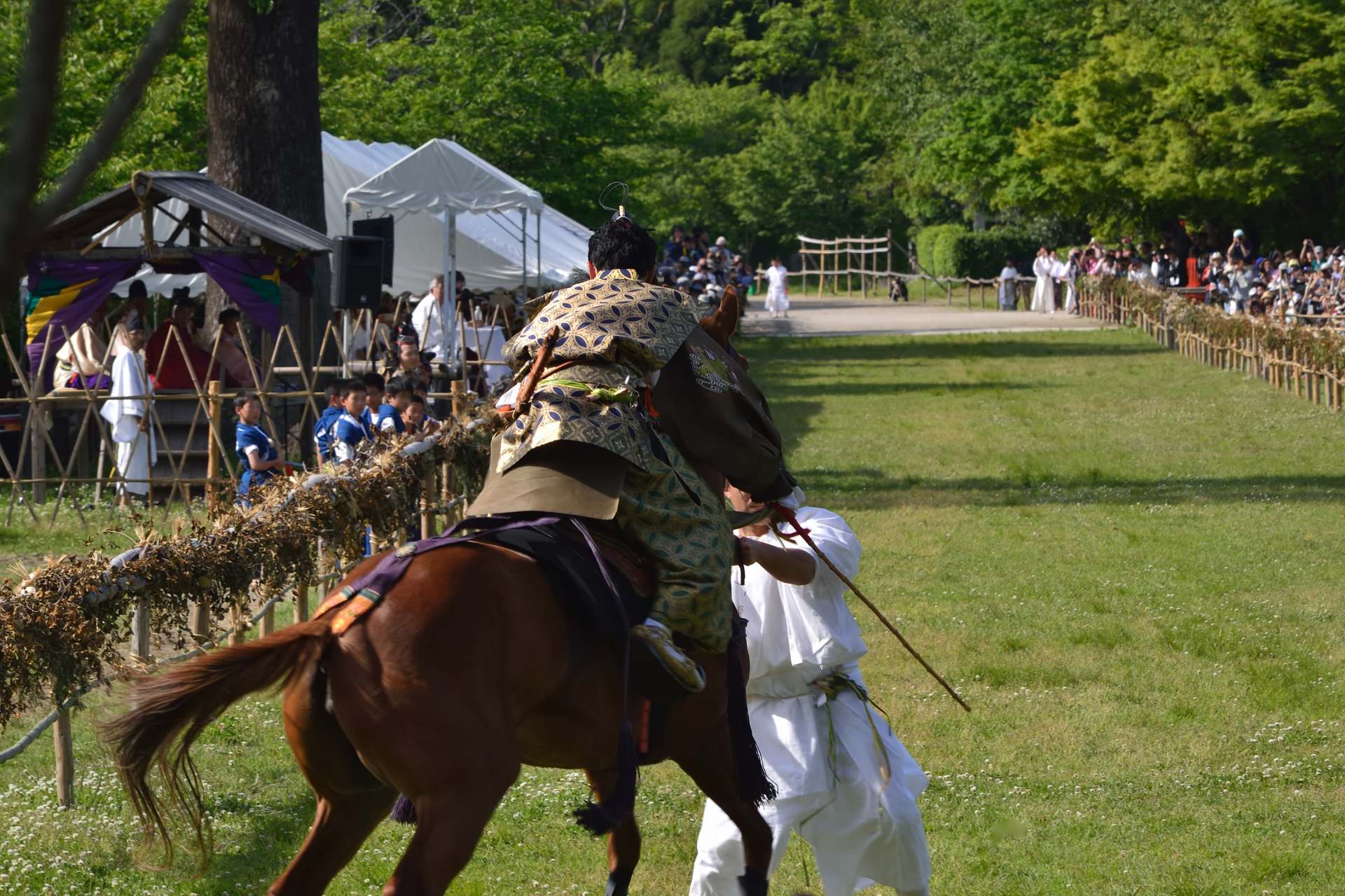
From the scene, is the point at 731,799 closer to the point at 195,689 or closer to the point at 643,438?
the point at 643,438

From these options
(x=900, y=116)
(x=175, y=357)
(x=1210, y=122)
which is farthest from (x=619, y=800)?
(x=900, y=116)

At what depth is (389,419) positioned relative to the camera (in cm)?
1223

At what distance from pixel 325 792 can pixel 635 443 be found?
51.4 inches

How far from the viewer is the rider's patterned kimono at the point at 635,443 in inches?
184

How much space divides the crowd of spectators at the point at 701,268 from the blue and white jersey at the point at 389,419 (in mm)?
16690

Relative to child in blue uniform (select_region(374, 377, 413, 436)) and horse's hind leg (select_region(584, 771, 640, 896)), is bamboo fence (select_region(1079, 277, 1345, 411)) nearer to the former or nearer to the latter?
child in blue uniform (select_region(374, 377, 413, 436))

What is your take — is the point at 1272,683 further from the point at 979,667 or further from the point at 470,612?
the point at 470,612

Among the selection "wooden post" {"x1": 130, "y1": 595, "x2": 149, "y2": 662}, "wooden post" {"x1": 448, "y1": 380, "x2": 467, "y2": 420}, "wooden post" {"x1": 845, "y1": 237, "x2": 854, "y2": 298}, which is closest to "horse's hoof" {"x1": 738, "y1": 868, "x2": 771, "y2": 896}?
"wooden post" {"x1": 130, "y1": 595, "x2": 149, "y2": 662}

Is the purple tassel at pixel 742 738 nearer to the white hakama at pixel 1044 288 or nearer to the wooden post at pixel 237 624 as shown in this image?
the wooden post at pixel 237 624

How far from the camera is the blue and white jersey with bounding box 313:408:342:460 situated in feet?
39.5

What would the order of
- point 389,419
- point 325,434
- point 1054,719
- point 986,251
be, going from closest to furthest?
point 1054,719
point 325,434
point 389,419
point 986,251

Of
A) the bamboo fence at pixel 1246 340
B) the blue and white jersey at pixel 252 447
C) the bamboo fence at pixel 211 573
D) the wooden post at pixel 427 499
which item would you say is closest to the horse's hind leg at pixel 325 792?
the bamboo fence at pixel 211 573

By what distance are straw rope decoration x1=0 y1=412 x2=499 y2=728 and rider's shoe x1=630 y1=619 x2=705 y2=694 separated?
4.51 feet

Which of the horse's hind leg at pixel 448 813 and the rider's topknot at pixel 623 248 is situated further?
the rider's topknot at pixel 623 248
